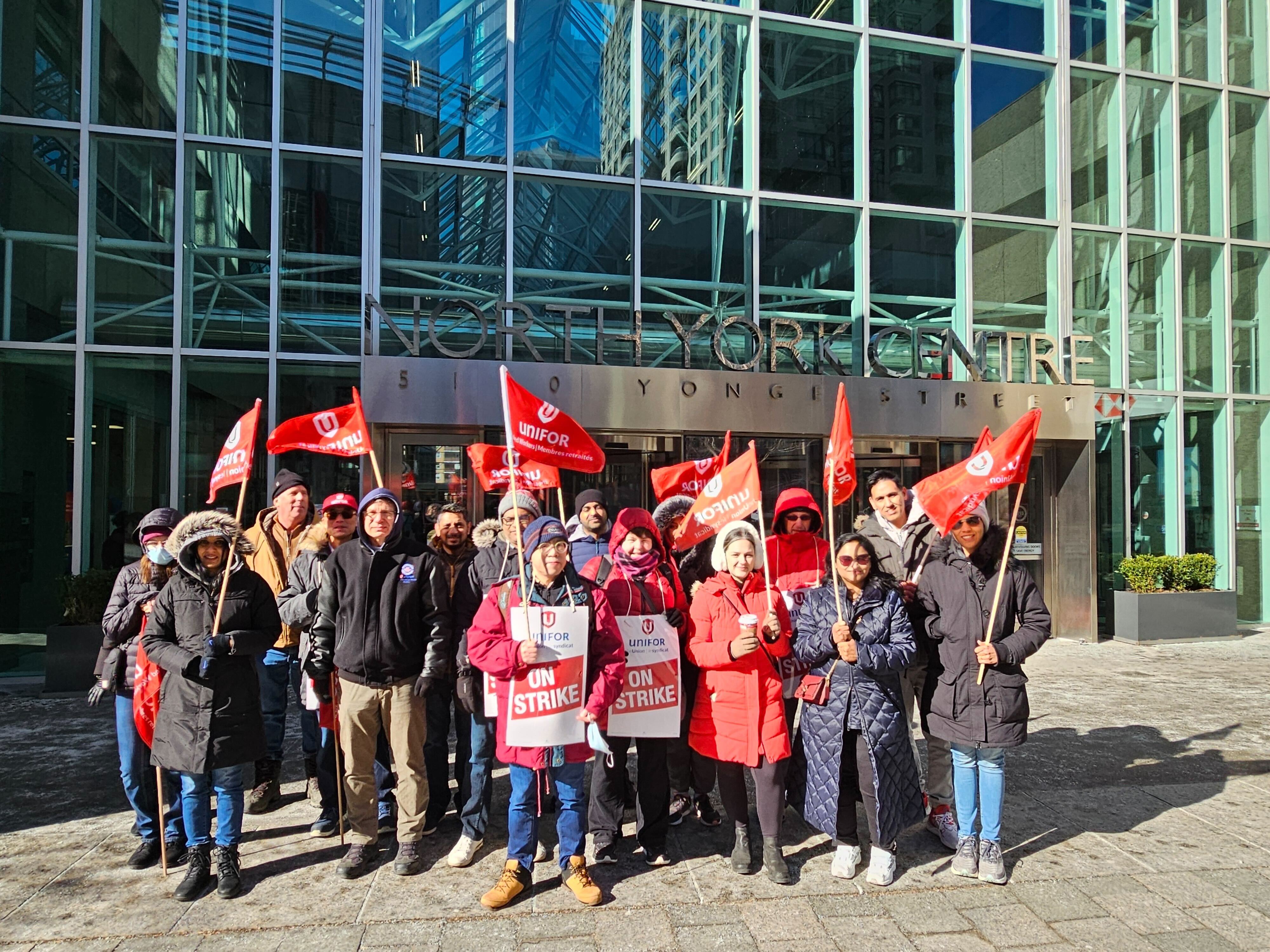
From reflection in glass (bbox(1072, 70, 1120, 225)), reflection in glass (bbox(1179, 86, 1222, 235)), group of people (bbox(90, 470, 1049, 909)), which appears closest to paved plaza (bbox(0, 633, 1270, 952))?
group of people (bbox(90, 470, 1049, 909))

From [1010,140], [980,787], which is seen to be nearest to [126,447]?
[980,787]

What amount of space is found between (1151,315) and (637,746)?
13.5m

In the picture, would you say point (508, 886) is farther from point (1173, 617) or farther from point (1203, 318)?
point (1203, 318)

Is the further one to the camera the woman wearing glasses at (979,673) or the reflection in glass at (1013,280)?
the reflection in glass at (1013,280)

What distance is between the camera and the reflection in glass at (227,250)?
1099 cm

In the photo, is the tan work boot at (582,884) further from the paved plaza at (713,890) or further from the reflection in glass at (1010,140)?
the reflection in glass at (1010,140)

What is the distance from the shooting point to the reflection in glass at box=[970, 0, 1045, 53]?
554 inches

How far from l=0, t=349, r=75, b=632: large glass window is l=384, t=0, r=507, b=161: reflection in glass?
204 inches

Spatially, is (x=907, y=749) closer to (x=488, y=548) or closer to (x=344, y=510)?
(x=488, y=548)

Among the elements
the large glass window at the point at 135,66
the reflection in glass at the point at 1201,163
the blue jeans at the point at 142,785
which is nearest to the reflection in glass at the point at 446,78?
the large glass window at the point at 135,66

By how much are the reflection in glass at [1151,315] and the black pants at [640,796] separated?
12562 millimetres

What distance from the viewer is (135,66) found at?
36.3 ft

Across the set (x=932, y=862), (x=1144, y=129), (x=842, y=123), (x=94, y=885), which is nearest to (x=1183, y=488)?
(x=1144, y=129)

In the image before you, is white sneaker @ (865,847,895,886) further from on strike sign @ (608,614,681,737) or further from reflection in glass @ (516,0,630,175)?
reflection in glass @ (516,0,630,175)
